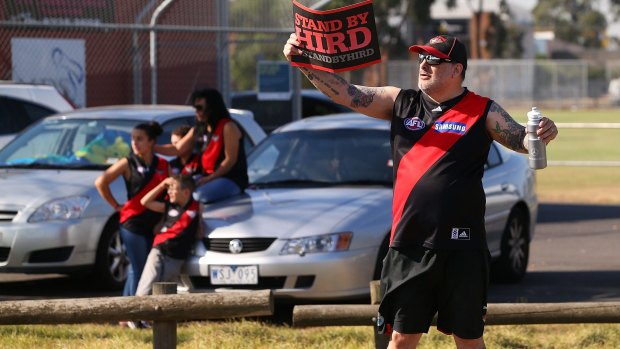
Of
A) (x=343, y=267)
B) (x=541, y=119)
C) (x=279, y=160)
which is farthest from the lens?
(x=279, y=160)

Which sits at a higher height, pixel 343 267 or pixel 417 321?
pixel 417 321

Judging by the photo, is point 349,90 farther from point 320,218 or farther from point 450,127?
point 320,218

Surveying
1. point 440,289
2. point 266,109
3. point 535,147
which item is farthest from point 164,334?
point 266,109

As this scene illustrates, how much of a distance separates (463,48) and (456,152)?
0.46 meters

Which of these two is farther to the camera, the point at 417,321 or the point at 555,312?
the point at 555,312

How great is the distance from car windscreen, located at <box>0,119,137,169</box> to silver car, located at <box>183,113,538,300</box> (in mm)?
1203

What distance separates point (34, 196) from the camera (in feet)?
32.8

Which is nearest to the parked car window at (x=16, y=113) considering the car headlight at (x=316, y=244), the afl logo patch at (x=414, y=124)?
the car headlight at (x=316, y=244)

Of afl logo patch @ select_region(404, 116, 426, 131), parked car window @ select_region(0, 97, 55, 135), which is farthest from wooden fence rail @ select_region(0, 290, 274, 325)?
parked car window @ select_region(0, 97, 55, 135)

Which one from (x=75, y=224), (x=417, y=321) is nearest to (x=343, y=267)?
(x=75, y=224)

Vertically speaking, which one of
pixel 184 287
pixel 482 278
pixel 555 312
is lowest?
pixel 184 287

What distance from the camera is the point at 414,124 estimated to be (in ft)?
17.5

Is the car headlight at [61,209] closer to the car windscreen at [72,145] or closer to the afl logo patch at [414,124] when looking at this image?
the car windscreen at [72,145]

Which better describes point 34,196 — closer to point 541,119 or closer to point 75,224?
point 75,224
